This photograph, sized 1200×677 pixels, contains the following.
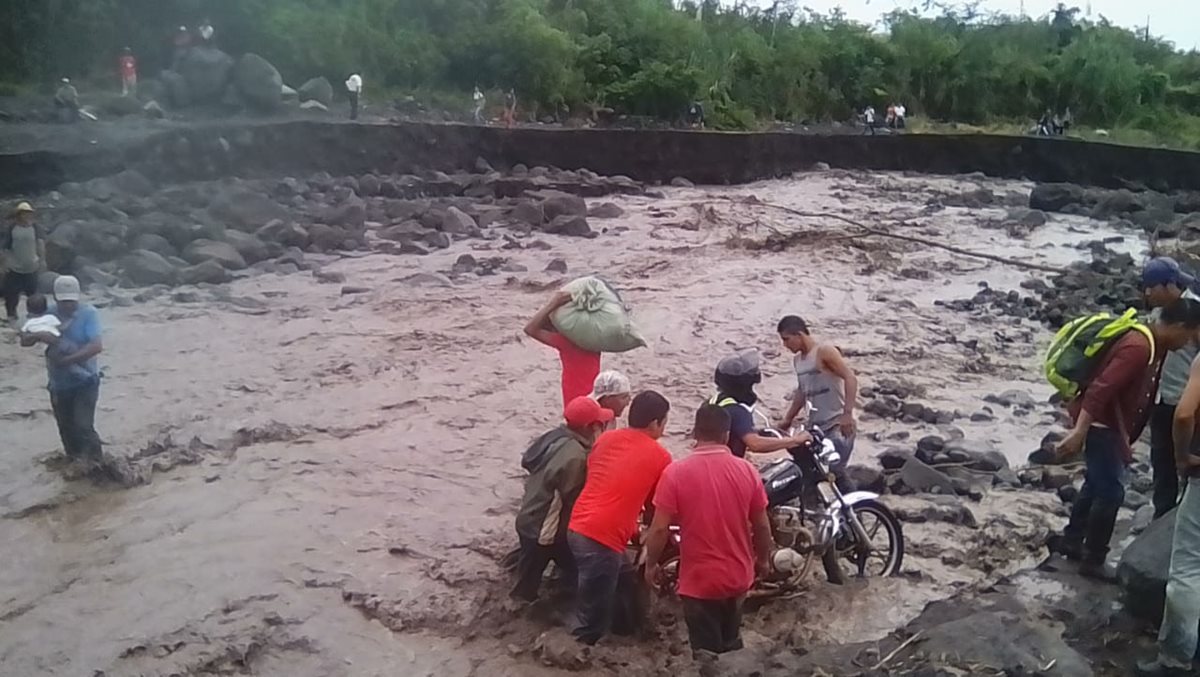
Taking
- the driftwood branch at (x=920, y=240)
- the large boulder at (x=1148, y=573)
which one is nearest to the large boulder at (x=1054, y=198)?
the driftwood branch at (x=920, y=240)

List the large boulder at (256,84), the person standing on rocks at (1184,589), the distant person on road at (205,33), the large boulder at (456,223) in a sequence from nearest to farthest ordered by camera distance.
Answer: the person standing on rocks at (1184,589), the large boulder at (456,223), the large boulder at (256,84), the distant person on road at (205,33)

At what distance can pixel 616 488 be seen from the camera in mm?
4898

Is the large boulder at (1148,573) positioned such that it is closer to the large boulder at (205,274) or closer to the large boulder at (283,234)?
the large boulder at (205,274)

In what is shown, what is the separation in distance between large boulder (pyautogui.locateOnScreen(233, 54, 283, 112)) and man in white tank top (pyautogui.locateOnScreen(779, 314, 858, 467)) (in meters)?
23.5

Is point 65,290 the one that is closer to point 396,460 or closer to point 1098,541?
point 396,460

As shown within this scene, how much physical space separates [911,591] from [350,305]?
983 centimetres

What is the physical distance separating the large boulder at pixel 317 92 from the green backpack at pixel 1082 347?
26.1 metres

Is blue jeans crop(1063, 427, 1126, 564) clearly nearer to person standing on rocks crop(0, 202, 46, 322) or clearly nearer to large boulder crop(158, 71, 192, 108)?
person standing on rocks crop(0, 202, 46, 322)

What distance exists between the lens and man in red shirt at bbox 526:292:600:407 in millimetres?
6258

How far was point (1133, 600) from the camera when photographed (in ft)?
16.6

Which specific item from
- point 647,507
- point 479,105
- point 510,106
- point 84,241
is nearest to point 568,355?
point 647,507

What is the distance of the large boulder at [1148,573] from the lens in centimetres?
494

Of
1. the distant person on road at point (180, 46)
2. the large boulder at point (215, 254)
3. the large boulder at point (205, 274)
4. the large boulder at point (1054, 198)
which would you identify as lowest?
the large boulder at point (205, 274)

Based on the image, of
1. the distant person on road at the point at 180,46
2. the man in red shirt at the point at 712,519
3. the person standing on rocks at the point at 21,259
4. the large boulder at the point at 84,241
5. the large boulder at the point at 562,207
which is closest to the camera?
the man in red shirt at the point at 712,519
